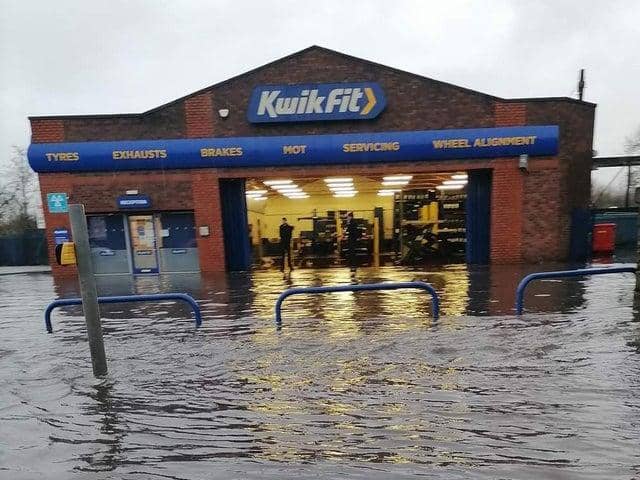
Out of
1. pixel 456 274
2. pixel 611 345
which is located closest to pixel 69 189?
pixel 456 274

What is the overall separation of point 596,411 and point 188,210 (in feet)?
41.7

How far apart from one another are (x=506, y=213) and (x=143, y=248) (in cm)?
1252

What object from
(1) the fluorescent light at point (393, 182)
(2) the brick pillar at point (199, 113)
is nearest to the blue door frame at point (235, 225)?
(2) the brick pillar at point (199, 113)

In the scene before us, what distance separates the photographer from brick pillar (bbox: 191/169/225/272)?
44.8 feet

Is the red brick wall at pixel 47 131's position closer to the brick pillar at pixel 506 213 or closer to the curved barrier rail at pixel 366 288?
the curved barrier rail at pixel 366 288

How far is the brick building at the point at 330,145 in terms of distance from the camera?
13125 millimetres

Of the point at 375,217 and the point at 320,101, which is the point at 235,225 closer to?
the point at 320,101

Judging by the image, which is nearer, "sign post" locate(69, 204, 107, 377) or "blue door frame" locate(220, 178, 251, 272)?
"sign post" locate(69, 204, 107, 377)

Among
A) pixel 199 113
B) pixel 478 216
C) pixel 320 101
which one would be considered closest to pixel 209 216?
pixel 199 113

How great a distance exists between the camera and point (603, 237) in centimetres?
1470

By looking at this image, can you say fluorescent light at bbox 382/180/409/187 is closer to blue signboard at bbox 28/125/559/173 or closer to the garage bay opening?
the garage bay opening

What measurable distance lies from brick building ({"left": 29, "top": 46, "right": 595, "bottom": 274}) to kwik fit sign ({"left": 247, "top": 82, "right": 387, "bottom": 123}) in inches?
1.3

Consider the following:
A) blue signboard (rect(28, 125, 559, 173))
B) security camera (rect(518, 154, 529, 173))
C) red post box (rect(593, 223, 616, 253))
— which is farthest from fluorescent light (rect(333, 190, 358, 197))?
red post box (rect(593, 223, 616, 253))

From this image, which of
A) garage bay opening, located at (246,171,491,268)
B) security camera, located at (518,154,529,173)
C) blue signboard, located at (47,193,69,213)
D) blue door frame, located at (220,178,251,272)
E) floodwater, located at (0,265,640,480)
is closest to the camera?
floodwater, located at (0,265,640,480)
